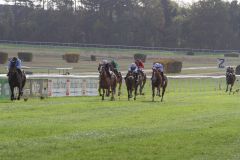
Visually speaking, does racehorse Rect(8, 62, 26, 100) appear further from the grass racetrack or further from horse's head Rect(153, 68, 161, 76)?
horse's head Rect(153, 68, 161, 76)

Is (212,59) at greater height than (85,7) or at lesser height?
lesser

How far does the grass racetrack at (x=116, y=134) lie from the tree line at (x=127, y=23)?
300 feet

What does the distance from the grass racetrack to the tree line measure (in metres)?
91.4

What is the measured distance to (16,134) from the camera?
49.8ft

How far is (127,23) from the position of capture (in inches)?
4695

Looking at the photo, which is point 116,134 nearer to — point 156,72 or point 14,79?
point 14,79

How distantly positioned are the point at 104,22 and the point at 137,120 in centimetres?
10140

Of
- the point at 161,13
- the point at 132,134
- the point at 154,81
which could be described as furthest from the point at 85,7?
the point at 132,134

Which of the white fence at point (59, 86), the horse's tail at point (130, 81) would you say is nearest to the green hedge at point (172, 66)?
the white fence at point (59, 86)

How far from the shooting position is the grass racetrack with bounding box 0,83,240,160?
42.1ft

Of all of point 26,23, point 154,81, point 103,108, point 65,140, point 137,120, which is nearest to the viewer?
point 65,140

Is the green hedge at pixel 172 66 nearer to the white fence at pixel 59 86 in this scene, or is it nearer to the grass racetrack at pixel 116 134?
the white fence at pixel 59 86

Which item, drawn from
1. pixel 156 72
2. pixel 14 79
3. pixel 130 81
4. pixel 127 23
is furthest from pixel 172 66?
pixel 127 23

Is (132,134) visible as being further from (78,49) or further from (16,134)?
(78,49)
